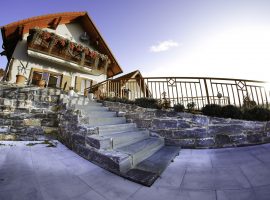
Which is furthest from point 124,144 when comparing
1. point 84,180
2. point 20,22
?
point 20,22

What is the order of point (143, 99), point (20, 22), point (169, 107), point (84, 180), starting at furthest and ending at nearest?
point (20, 22) → point (143, 99) → point (169, 107) → point (84, 180)

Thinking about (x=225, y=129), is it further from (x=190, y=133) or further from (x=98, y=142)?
(x=98, y=142)

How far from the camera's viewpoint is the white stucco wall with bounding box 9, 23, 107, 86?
8062 mm

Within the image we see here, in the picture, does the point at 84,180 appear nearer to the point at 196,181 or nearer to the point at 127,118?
the point at 196,181

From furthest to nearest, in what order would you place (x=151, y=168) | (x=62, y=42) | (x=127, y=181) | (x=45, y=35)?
1. (x=62, y=42)
2. (x=45, y=35)
3. (x=151, y=168)
4. (x=127, y=181)

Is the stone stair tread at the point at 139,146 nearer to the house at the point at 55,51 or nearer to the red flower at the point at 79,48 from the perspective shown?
the house at the point at 55,51

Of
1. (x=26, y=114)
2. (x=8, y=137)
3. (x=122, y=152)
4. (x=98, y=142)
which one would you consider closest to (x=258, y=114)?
(x=122, y=152)

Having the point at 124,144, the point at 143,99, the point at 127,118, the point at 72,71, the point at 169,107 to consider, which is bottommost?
the point at 124,144

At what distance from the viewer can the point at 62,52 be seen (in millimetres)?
9094

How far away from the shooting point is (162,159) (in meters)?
3.01

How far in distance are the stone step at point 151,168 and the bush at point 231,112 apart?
1.86 m

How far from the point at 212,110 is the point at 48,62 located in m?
9.46

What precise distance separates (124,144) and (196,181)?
5.43 feet

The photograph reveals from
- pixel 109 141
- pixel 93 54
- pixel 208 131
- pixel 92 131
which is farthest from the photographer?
pixel 93 54
